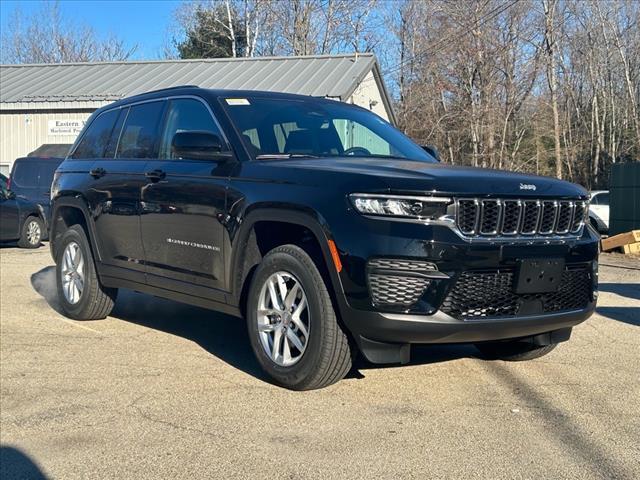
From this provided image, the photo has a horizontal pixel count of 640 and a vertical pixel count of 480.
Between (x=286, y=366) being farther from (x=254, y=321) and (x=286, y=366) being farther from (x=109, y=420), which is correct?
(x=109, y=420)

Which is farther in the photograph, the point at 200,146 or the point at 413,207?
the point at 200,146

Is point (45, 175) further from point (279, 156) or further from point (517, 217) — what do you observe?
point (517, 217)

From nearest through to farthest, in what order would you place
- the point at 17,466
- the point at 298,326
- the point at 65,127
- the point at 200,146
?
the point at 17,466 → the point at 298,326 → the point at 200,146 → the point at 65,127

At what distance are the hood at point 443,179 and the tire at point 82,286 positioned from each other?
2.74 m

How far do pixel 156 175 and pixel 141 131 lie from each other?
0.82 meters

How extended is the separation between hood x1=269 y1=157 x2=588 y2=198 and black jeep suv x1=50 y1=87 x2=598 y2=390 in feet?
0.04

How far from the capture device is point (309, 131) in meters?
5.59

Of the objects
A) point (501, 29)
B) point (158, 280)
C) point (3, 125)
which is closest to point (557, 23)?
point (501, 29)

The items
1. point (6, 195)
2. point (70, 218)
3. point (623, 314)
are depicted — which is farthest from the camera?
point (6, 195)

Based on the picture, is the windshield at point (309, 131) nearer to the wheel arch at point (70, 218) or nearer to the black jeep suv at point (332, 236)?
the black jeep suv at point (332, 236)

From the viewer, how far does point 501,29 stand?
30500 mm

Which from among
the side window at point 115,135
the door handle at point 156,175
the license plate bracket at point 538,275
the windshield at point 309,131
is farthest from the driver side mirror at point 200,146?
the license plate bracket at point 538,275

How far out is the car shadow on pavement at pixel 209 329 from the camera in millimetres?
5457

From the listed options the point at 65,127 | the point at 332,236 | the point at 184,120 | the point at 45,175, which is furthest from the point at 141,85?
the point at 332,236
